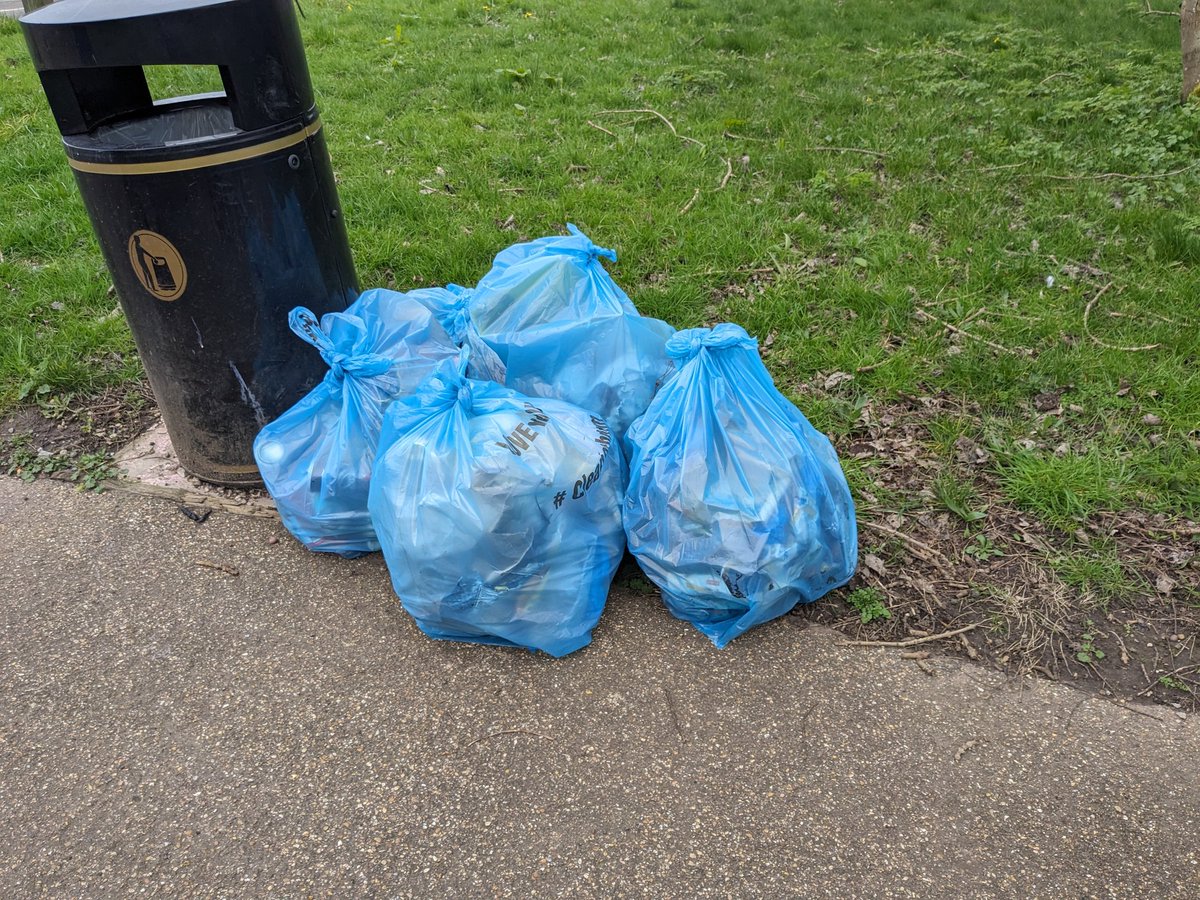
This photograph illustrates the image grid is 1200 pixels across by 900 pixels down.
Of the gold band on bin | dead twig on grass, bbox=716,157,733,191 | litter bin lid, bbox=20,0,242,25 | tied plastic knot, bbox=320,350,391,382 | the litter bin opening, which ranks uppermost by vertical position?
litter bin lid, bbox=20,0,242,25

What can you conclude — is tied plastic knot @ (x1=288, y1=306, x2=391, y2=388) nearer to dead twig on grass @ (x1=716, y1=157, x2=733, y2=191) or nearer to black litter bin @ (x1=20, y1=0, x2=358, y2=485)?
black litter bin @ (x1=20, y1=0, x2=358, y2=485)

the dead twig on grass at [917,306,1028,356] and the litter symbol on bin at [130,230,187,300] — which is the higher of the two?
the litter symbol on bin at [130,230,187,300]

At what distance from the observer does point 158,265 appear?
252cm

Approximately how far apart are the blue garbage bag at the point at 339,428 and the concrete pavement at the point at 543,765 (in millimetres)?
220

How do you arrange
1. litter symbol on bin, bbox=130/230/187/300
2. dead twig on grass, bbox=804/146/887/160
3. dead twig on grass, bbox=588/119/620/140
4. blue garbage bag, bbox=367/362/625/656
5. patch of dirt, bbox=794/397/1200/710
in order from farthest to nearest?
dead twig on grass, bbox=588/119/620/140
dead twig on grass, bbox=804/146/887/160
litter symbol on bin, bbox=130/230/187/300
patch of dirt, bbox=794/397/1200/710
blue garbage bag, bbox=367/362/625/656

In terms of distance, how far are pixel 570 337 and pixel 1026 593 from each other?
1.56 metres

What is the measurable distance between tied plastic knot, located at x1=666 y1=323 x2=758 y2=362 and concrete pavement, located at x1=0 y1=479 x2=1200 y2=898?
74 centimetres

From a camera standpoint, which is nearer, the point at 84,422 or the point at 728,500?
the point at 728,500

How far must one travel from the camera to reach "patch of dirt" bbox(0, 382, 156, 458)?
3334mm

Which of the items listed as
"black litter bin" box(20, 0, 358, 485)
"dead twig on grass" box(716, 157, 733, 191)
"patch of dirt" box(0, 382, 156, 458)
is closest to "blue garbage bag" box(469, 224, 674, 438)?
"black litter bin" box(20, 0, 358, 485)

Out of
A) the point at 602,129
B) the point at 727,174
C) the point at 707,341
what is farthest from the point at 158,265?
the point at 602,129

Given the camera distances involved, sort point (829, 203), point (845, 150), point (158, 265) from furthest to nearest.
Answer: point (845, 150)
point (829, 203)
point (158, 265)

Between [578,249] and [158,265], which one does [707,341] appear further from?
[158,265]

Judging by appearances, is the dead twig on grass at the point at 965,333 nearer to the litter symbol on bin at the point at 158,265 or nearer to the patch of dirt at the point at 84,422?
the litter symbol on bin at the point at 158,265
